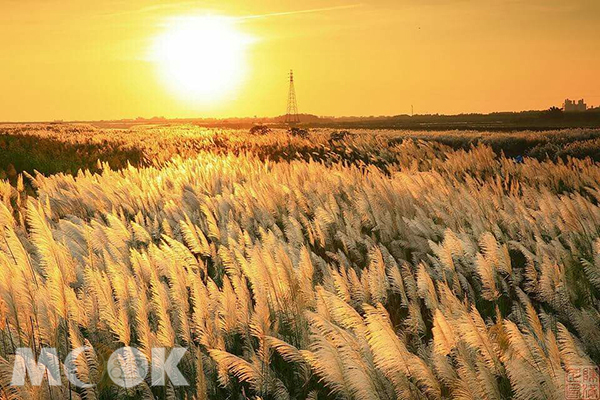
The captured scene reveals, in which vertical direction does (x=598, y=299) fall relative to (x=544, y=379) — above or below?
below

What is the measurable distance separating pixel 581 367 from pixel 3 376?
67.4 inches

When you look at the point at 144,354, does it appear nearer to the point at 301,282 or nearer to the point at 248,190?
the point at 301,282

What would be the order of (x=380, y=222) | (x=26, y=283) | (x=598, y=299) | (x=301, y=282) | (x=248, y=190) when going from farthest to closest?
(x=248, y=190) → (x=380, y=222) → (x=598, y=299) → (x=301, y=282) → (x=26, y=283)

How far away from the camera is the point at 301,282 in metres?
2.48

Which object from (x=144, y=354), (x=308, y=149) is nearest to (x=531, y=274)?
(x=144, y=354)

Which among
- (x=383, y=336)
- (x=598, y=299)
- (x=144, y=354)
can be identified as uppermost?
(x=383, y=336)

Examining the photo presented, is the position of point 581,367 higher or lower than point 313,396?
higher

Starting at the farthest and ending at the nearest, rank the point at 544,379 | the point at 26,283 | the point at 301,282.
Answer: the point at 301,282
the point at 26,283
the point at 544,379

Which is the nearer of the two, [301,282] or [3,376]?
[3,376]

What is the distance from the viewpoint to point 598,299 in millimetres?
2986

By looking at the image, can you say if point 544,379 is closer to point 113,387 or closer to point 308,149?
point 113,387

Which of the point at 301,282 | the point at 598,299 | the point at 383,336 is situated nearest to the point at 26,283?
the point at 301,282

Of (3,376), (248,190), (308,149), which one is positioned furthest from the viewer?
(308,149)

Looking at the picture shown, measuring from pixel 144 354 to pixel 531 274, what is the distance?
6.83ft
